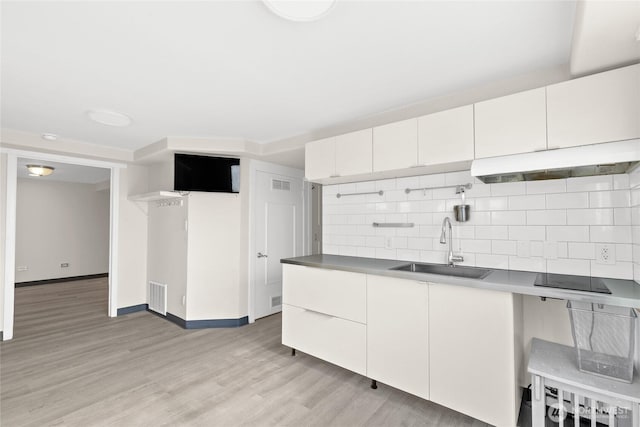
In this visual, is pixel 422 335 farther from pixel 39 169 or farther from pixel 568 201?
pixel 39 169

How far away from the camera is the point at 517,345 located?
1.83 m

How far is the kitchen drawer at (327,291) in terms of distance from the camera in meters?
2.38

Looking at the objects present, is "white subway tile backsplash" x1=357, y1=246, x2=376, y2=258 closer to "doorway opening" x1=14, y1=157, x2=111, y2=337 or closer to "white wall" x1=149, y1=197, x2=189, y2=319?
"white wall" x1=149, y1=197, x2=189, y2=319

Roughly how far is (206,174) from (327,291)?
2163 millimetres

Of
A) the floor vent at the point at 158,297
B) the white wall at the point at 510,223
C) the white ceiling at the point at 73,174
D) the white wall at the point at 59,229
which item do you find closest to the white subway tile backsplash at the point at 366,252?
the white wall at the point at 510,223

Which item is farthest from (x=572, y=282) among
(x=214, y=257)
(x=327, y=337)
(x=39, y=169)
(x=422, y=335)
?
(x=39, y=169)

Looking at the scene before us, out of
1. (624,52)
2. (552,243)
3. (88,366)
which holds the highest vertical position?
(624,52)

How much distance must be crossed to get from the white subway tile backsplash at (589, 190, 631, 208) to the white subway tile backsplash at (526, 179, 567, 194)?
161 millimetres

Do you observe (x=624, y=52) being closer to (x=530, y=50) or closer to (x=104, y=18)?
(x=530, y=50)

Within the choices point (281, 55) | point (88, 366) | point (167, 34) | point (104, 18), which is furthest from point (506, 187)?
point (88, 366)

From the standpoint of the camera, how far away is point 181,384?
7.88 ft

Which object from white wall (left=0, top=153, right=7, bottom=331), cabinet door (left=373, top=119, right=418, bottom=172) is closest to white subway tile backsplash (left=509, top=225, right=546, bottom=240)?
cabinet door (left=373, top=119, right=418, bottom=172)

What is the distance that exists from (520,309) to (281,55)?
7.49ft

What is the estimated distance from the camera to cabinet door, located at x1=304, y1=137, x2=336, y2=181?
9.42 ft
